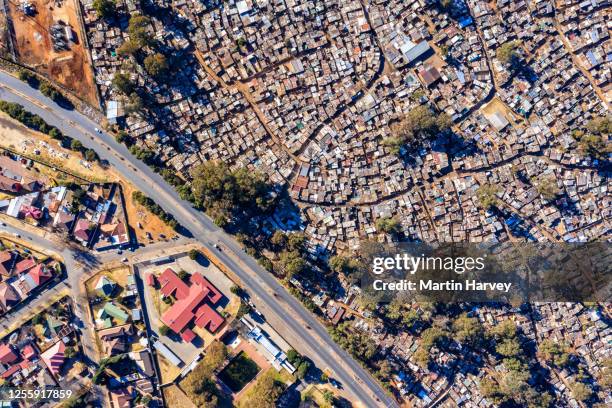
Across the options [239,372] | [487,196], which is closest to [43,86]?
[239,372]

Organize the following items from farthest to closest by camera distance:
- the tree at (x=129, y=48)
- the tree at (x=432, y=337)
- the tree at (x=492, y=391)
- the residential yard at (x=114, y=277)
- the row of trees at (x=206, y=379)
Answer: the residential yard at (x=114, y=277) → the tree at (x=492, y=391) → the tree at (x=432, y=337) → the tree at (x=129, y=48) → the row of trees at (x=206, y=379)

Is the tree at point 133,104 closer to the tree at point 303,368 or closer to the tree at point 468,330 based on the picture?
the tree at point 303,368

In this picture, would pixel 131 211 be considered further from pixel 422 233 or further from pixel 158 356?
pixel 422 233

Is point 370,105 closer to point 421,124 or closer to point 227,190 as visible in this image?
point 421,124

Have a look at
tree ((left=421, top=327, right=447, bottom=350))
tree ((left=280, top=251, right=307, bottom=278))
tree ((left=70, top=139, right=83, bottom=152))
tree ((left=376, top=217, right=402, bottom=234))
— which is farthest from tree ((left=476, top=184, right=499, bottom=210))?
tree ((left=70, top=139, right=83, bottom=152))

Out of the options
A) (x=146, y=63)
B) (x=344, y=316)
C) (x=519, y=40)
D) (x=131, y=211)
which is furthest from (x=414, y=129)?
(x=131, y=211)

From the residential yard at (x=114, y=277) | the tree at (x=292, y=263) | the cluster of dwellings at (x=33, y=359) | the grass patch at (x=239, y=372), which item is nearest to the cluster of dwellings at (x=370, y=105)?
the tree at (x=292, y=263)

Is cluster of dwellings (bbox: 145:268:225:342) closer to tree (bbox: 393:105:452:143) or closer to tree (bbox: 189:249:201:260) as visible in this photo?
tree (bbox: 189:249:201:260)
